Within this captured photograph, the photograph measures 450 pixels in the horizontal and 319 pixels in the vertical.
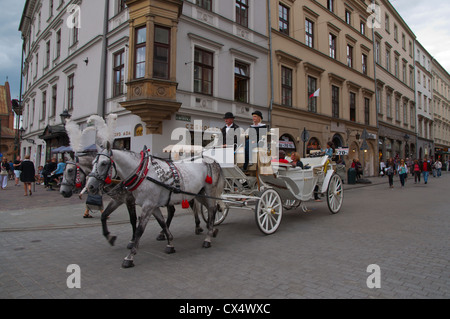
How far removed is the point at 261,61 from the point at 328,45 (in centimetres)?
856

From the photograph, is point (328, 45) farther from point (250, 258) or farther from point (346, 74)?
point (250, 258)

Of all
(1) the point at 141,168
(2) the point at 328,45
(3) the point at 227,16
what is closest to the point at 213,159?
(1) the point at 141,168

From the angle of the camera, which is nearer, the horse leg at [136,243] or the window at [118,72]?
the horse leg at [136,243]

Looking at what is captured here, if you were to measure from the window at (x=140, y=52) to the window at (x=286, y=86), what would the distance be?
9408 mm

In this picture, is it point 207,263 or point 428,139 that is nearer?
point 207,263

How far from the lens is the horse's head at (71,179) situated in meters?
4.05

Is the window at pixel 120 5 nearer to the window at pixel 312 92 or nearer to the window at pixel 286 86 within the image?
the window at pixel 286 86

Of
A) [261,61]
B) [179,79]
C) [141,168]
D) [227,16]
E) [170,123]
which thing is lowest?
[141,168]

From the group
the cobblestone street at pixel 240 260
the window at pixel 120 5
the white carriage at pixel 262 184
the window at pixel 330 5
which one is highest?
the window at pixel 330 5

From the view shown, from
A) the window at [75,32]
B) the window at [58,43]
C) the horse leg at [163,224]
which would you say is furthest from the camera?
the window at [58,43]

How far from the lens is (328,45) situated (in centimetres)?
2286

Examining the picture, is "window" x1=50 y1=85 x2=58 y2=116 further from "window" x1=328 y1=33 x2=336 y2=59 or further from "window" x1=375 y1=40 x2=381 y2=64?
"window" x1=375 y1=40 x2=381 y2=64

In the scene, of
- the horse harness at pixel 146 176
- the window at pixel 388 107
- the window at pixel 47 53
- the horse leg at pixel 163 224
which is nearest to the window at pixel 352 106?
the window at pixel 388 107

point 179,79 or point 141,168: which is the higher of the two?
point 179,79
